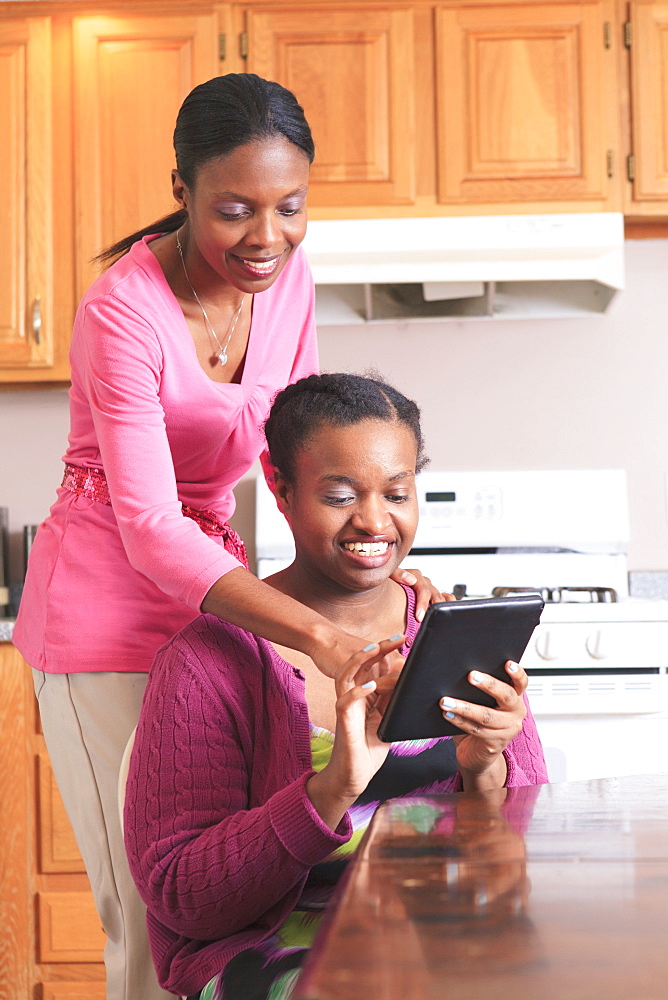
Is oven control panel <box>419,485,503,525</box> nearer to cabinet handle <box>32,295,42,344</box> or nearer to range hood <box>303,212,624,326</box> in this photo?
range hood <box>303,212,624,326</box>

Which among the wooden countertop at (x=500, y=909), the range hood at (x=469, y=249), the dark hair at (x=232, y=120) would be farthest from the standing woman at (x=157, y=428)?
the range hood at (x=469, y=249)

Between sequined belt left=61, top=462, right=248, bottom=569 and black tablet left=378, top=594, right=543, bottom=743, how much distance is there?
0.50m

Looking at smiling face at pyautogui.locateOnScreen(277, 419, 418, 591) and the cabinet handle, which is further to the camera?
the cabinet handle

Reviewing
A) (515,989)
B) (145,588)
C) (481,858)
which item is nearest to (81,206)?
(145,588)

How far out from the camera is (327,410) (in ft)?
3.65

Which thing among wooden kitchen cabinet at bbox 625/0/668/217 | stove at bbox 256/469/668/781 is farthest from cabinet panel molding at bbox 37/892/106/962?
wooden kitchen cabinet at bbox 625/0/668/217

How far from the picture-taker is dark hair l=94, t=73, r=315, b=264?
44.9 inches

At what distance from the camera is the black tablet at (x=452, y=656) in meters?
0.82

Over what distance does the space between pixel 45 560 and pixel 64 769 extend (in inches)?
10.3

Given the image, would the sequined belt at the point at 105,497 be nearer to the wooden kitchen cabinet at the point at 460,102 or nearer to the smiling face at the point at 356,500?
the smiling face at the point at 356,500

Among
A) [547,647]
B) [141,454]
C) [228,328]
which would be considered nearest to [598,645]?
[547,647]

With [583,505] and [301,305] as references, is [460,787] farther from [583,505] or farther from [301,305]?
[583,505]

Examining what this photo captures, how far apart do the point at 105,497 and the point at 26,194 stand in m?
1.54

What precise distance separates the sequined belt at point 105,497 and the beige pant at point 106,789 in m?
0.21
